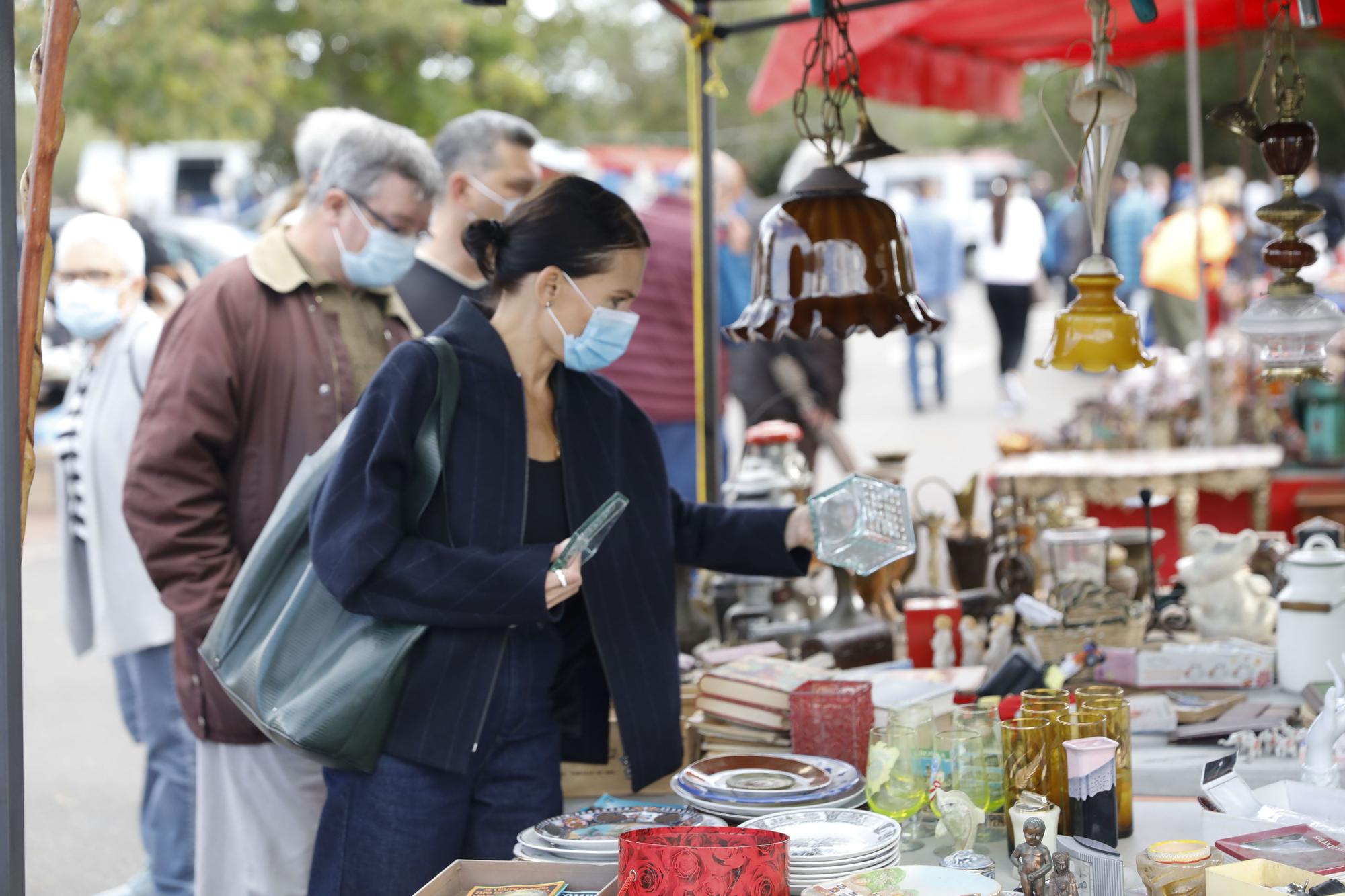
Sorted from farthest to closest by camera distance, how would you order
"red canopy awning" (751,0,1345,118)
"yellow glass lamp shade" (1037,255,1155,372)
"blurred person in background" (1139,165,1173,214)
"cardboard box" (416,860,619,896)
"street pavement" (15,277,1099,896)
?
1. "blurred person in background" (1139,165,1173,214)
2. "red canopy awning" (751,0,1345,118)
3. "street pavement" (15,277,1099,896)
4. "yellow glass lamp shade" (1037,255,1155,372)
5. "cardboard box" (416,860,619,896)

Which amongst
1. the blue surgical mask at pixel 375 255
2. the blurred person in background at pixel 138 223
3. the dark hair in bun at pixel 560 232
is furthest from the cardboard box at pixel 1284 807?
the blurred person in background at pixel 138 223

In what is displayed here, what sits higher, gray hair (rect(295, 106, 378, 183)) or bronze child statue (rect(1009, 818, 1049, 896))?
gray hair (rect(295, 106, 378, 183))

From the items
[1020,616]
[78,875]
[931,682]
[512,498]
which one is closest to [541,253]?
[512,498]

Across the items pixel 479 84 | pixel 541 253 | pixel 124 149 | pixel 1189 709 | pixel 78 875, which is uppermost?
pixel 479 84

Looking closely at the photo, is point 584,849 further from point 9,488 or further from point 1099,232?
point 1099,232

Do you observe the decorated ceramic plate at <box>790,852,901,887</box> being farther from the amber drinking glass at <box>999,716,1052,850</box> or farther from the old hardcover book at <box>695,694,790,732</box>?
the old hardcover book at <box>695,694,790,732</box>

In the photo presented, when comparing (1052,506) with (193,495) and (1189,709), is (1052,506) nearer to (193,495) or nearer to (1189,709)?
(1189,709)

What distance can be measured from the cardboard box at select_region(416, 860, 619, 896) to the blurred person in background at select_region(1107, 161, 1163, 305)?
11271 millimetres

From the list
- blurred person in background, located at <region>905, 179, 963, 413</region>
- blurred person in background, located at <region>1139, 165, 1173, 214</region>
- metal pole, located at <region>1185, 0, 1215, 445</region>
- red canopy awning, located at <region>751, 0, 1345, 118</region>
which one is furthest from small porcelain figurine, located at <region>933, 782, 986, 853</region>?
blurred person in background, located at <region>1139, 165, 1173, 214</region>

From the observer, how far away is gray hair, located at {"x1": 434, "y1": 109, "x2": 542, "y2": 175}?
363 cm

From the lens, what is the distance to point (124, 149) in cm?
1230

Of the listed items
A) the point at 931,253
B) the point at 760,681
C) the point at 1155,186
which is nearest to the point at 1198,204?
the point at 760,681

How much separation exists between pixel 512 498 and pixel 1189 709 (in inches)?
52.6

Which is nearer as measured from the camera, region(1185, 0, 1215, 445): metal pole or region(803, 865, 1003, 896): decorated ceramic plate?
region(803, 865, 1003, 896): decorated ceramic plate
